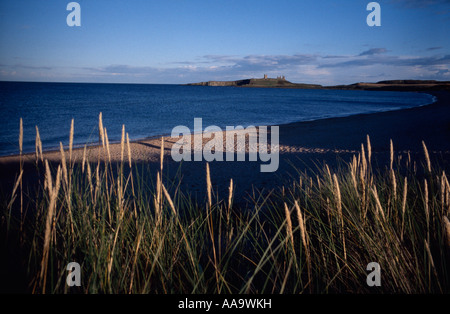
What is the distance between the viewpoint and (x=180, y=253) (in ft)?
7.14

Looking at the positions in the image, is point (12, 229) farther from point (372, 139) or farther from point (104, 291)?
point (372, 139)

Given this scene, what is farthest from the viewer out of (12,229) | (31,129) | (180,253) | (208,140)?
(31,129)

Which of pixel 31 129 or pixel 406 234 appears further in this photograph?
pixel 31 129

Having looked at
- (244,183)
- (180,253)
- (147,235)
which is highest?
(147,235)

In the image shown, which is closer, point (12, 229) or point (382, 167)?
point (12, 229)

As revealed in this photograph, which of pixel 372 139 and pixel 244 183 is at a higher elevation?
pixel 372 139

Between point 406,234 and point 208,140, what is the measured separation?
13.8 meters
